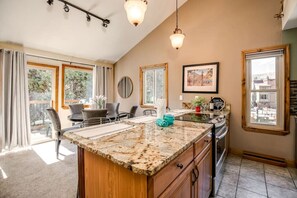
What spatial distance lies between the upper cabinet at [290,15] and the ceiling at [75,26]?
2.25 m

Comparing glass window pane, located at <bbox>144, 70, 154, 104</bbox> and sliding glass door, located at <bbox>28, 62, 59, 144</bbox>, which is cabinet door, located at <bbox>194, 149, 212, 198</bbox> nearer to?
glass window pane, located at <bbox>144, 70, 154, 104</bbox>

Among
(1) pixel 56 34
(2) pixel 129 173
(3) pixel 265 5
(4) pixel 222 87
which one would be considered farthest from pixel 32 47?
(3) pixel 265 5

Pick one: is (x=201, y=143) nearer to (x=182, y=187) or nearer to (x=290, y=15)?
(x=182, y=187)

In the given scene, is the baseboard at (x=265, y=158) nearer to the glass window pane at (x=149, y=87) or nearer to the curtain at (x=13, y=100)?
the glass window pane at (x=149, y=87)

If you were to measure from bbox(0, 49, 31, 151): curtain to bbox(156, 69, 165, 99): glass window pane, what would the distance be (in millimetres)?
3327

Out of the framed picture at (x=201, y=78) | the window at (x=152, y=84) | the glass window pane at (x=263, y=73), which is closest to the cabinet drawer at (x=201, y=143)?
the framed picture at (x=201, y=78)

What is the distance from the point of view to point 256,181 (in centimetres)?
224

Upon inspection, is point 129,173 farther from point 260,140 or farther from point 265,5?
point 265,5

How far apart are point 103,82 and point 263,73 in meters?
4.52

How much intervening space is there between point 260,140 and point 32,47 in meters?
5.55

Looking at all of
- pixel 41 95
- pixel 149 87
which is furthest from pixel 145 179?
pixel 41 95

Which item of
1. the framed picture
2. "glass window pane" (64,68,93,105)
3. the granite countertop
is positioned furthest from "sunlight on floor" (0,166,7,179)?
the framed picture

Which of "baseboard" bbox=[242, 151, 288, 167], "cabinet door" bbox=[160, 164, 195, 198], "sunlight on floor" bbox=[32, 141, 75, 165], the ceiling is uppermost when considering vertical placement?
the ceiling

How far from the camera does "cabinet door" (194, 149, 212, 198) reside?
1407 millimetres
